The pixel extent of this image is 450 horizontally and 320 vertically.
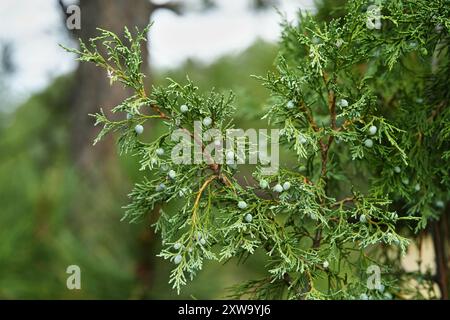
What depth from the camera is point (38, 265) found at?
1.60 metres

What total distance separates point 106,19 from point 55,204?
169cm

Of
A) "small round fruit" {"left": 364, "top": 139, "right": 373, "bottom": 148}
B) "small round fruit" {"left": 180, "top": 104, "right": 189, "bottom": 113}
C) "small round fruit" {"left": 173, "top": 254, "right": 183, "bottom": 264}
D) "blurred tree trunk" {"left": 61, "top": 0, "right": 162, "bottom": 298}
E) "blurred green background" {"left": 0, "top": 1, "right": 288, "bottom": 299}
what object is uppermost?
"blurred tree trunk" {"left": 61, "top": 0, "right": 162, "bottom": 298}

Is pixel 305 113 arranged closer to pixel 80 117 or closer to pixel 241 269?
pixel 241 269


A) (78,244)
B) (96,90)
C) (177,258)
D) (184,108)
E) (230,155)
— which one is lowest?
(177,258)

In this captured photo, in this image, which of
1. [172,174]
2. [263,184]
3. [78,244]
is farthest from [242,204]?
[78,244]

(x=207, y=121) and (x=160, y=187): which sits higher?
(x=207, y=121)

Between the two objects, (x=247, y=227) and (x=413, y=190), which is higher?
(x=413, y=190)

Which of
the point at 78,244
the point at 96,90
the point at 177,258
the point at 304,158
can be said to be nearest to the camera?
the point at 177,258

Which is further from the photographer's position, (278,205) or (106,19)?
(106,19)

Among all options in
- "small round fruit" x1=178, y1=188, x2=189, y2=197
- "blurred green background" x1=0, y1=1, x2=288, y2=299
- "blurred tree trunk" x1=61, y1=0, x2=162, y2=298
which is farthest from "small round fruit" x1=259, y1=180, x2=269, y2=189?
"blurred tree trunk" x1=61, y1=0, x2=162, y2=298

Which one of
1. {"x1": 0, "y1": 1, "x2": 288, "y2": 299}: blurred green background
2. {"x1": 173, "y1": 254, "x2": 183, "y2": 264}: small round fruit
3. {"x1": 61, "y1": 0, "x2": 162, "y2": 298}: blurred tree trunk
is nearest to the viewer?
{"x1": 173, "y1": 254, "x2": 183, "y2": 264}: small round fruit

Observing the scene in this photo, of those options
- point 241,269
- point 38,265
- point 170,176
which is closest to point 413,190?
point 170,176

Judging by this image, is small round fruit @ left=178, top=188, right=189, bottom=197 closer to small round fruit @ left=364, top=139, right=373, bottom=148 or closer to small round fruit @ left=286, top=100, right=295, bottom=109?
small round fruit @ left=286, top=100, right=295, bottom=109

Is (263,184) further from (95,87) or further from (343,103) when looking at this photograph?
(95,87)
